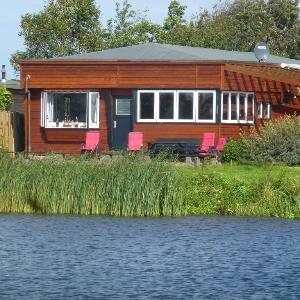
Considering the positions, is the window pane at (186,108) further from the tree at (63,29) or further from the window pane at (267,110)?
the tree at (63,29)

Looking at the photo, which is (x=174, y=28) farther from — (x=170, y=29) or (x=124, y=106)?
(x=124, y=106)

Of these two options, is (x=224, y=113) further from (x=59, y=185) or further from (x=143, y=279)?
(x=143, y=279)

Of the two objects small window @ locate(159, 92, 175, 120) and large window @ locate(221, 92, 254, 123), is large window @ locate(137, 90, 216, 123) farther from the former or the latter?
large window @ locate(221, 92, 254, 123)

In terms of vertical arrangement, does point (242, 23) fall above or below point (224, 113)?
above

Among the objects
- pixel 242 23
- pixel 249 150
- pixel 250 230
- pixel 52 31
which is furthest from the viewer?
pixel 242 23

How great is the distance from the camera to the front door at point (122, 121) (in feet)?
157

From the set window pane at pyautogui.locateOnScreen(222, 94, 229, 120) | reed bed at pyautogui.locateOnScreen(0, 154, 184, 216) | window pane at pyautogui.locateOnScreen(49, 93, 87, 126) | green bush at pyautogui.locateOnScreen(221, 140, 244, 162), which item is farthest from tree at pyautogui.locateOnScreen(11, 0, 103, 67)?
reed bed at pyautogui.locateOnScreen(0, 154, 184, 216)

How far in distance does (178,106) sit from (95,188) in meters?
15.2

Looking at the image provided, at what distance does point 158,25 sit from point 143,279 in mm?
52983

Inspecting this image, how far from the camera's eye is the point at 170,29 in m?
78.7

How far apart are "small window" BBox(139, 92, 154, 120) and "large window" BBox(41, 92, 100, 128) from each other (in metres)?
1.90

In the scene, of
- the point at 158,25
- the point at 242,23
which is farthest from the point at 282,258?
the point at 242,23

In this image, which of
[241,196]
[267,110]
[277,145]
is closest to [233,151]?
[277,145]

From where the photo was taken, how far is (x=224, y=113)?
4738 cm
